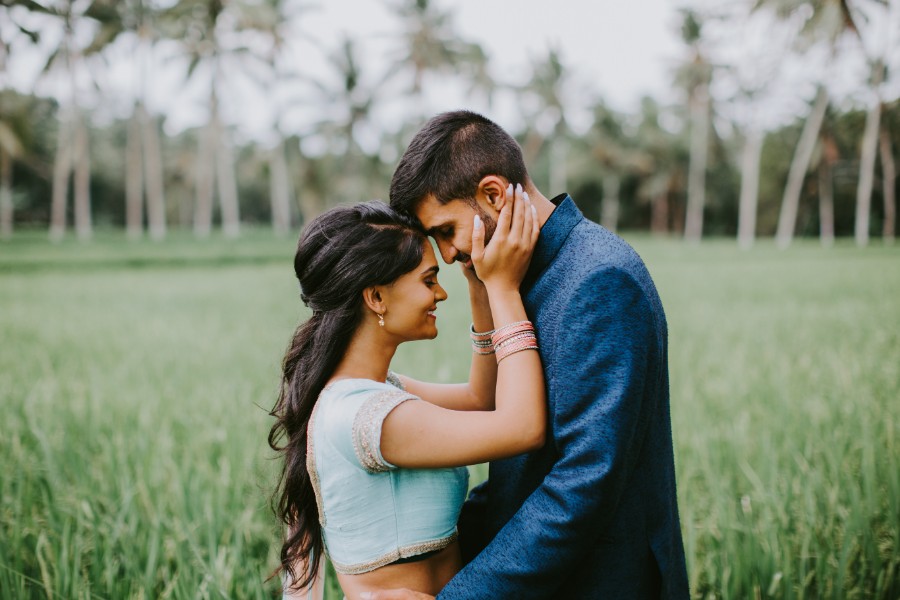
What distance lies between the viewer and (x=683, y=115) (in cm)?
3972

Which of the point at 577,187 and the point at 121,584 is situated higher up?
the point at 577,187

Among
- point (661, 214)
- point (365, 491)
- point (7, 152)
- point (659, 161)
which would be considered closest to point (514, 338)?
point (365, 491)

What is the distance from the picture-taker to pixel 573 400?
3.97ft

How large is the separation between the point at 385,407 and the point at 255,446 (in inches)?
98.8

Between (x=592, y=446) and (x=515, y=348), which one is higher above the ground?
(x=515, y=348)

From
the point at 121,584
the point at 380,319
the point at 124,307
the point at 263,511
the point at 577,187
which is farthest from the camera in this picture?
the point at 577,187

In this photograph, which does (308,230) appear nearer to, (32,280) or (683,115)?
(32,280)

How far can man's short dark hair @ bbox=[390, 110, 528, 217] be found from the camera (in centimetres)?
138

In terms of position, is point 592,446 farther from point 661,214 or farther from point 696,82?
point 661,214

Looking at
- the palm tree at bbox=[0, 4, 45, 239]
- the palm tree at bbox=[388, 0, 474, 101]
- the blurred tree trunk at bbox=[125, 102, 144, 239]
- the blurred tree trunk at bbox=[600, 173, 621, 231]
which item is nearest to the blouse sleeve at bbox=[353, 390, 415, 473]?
the palm tree at bbox=[0, 4, 45, 239]

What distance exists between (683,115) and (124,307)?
37367 mm

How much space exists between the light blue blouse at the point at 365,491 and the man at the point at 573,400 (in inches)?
6.5

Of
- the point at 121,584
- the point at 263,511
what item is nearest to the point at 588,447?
the point at 121,584

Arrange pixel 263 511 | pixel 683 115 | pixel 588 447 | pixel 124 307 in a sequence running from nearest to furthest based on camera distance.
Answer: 1. pixel 588 447
2. pixel 263 511
3. pixel 124 307
4. pixel 683 115
